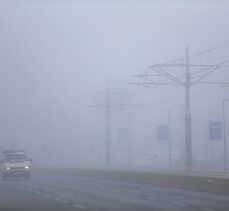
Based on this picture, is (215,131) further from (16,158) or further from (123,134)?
(123,134)

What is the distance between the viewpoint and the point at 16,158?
5900 cm

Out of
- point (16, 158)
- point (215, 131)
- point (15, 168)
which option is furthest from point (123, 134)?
point (215, 131)

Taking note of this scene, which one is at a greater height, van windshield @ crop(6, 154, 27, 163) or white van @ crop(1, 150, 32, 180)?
van windshield @ crop(6, 154, 27, 163)

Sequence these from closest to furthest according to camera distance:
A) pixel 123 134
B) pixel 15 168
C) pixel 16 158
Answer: pixel 15 168 < pixel 16 158 < pixel 123 134

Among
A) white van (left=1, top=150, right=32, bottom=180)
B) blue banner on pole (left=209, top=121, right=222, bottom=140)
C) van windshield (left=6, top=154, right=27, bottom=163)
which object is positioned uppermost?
blue banner on pole (left=209, top=121, right=222, bottom=140)

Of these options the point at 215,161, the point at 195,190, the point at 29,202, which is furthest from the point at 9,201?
the point at 215,161

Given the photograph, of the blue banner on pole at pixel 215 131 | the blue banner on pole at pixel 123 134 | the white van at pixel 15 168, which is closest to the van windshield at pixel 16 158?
the white van at pixel 15 168

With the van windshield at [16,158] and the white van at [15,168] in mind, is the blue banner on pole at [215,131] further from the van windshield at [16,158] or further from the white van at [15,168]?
the van windshield at [16,158]

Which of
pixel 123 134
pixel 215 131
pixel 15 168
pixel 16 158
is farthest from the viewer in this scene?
pixel 123 134

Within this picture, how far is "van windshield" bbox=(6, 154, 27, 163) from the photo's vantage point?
193ft

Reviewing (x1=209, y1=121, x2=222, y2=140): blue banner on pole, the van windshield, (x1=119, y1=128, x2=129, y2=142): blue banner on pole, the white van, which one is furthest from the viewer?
(x1=119, y1=128, x2=129, y2=142): blue banner on pole

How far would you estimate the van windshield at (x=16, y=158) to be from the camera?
58719 mm

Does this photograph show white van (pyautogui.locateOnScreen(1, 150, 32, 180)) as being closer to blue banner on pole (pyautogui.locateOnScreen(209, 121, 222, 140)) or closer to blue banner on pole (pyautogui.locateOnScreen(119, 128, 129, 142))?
blue banner on pole (pyautogui.locateOnScreen(209, 121, 222, 140))

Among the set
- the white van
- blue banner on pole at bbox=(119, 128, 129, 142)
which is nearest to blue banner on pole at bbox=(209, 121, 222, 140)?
the white van
